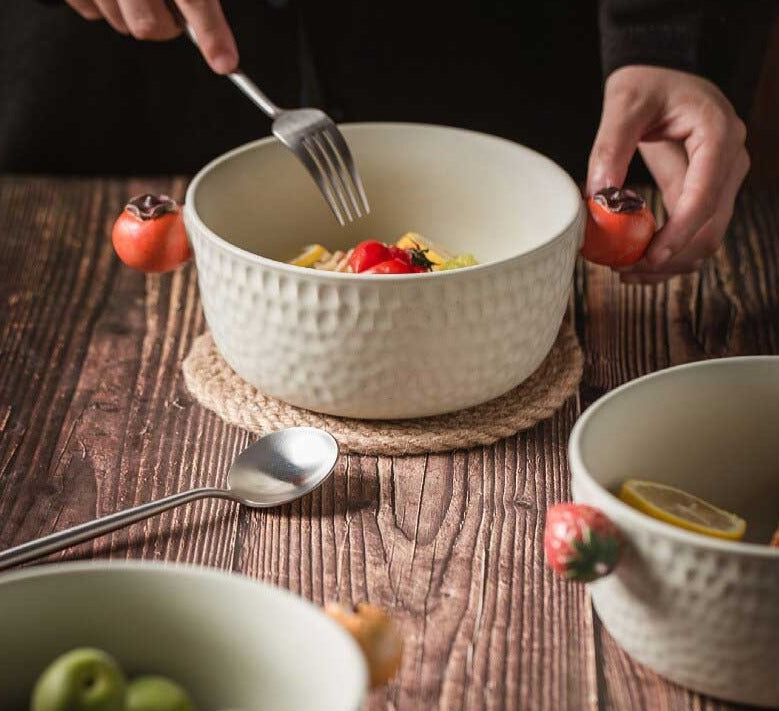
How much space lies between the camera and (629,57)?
4.25 feet

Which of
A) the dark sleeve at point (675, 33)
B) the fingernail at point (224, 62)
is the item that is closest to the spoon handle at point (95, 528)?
the fingernail at point (224, 62)

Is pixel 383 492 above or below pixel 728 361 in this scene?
below

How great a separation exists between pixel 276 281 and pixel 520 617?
372 millimetres

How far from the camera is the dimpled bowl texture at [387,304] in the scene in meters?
0.96

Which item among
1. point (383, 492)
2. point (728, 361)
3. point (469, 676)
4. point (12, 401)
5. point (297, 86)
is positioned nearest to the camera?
point (469, 676)

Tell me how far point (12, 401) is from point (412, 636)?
55cm

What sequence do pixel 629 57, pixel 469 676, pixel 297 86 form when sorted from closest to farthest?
pixel 469 676 < pixel 629 57 < pixel 297 86

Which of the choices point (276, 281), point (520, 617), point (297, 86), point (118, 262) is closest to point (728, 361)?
point (520, 617)

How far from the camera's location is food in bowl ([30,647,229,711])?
577mm

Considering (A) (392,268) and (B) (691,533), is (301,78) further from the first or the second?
(B) (691,533)

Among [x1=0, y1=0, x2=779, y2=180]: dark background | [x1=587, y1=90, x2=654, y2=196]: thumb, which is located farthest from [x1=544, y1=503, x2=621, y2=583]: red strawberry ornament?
[x1=0, y1=0, x2=779, y2=180]: dark background

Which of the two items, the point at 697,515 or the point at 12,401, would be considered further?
the point at 12,401

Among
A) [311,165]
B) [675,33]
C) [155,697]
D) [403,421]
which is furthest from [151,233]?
[675,33]

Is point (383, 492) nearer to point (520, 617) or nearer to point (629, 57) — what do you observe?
point (520, 617)
